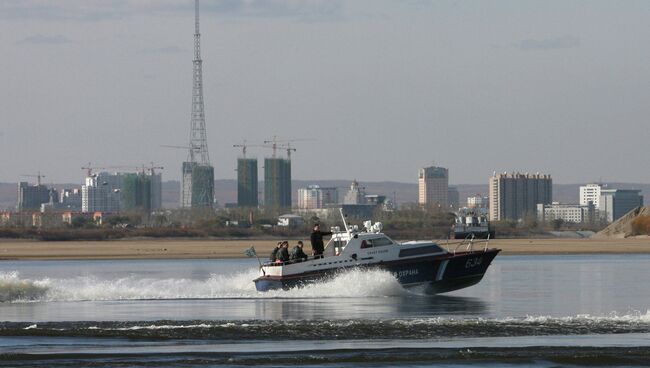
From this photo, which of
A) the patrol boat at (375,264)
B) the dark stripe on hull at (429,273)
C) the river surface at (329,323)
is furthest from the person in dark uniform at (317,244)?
the river surface at (329,323)

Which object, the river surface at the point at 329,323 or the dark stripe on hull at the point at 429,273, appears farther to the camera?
the dark stripe on hull at the point at 429,273

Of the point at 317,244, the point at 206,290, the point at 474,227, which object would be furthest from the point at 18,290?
the point at 474,227

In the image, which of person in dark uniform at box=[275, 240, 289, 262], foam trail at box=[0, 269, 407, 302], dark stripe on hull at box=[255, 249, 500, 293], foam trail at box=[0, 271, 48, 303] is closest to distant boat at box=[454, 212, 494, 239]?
foam trail at box=[0, 269, 407, 302]

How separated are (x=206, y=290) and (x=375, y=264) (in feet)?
24.4

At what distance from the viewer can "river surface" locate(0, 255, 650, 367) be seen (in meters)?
30.2

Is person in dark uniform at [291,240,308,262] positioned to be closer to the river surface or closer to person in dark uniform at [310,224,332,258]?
person in dark uniform at [310,224,332,258]

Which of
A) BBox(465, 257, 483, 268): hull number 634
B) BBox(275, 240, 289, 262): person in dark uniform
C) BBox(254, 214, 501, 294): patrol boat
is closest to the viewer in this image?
BBox(254, 214, 501, 294): patrol boat

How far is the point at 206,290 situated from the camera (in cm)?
5169

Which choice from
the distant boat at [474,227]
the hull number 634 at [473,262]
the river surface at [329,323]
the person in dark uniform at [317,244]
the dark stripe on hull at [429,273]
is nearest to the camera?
the river surface at [329,323]

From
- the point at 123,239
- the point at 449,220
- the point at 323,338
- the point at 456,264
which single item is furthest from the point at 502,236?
the point at 323,338

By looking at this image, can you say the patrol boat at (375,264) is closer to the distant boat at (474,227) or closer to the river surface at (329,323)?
the river surface at (329,323)

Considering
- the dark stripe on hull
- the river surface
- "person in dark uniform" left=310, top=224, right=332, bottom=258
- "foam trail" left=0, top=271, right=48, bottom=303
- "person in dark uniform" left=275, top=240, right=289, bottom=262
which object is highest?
"person in dark uniform" left=310, top=224, right=332, bottom=258

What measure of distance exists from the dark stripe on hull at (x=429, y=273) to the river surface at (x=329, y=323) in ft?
1.11

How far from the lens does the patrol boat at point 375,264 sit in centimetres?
4781
